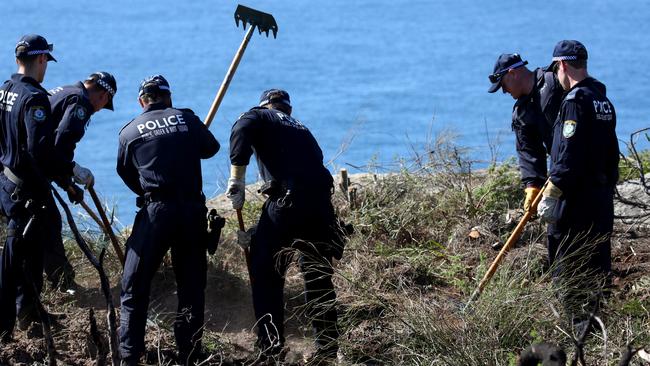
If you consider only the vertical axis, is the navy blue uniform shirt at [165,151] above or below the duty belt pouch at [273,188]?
above

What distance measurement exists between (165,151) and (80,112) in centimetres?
67

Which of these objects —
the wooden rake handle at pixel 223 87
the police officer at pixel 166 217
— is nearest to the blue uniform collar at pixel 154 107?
the police officer at pixel 166 217

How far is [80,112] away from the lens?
6.07m

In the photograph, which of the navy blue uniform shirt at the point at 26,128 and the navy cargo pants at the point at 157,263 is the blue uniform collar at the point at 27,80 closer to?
the navy blue uniform shirt at the point at 26,128

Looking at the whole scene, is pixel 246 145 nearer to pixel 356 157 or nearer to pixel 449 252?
pixel 449 252

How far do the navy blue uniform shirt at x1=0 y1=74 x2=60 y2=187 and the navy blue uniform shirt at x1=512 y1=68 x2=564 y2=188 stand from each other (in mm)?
2685

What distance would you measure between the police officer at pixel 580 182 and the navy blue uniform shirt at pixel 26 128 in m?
2.76

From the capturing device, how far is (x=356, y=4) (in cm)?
2355

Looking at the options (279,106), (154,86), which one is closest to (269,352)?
(279,106)

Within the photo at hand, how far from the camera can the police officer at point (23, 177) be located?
5949 mm

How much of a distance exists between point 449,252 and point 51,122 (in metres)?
2.76

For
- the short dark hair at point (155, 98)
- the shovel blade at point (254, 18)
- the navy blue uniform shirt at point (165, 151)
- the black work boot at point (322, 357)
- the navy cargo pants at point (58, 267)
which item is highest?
the shovel blade at point (254, 18)

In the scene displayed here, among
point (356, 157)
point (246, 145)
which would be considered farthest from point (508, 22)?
point (246, 145)

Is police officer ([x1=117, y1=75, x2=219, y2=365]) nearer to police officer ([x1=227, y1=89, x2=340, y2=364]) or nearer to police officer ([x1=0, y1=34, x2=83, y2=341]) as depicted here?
police officer ([x1=227, y1=89, x2=340, y2=364])
